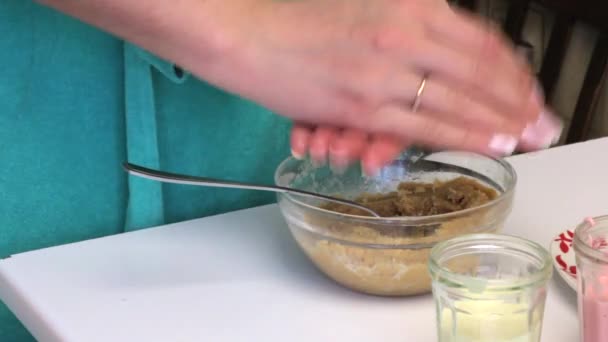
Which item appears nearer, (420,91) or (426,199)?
(420,91)

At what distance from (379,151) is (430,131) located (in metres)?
0.04

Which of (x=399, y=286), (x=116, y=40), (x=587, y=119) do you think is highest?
(x=116, y=40)

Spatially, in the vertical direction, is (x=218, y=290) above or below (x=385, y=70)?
below

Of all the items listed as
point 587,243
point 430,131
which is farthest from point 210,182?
point 587,243

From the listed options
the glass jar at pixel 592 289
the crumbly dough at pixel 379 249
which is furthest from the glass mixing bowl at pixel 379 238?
the glass jar at pixel 592 289

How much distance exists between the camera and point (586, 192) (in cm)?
88

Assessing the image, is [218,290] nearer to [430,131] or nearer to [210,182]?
[210,182]

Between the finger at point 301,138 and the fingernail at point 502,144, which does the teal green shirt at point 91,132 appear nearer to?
the finger at point 301,138

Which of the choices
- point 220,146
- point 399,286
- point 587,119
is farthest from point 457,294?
point 587,119

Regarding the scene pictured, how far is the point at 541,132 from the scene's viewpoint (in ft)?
2.25

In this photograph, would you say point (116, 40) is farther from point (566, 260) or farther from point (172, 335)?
point (566, 260)

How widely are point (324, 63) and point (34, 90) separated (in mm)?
292

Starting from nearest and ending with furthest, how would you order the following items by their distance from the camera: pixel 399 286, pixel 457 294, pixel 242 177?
pixel 457 294 < pixel 399 286 < pixel 242 177

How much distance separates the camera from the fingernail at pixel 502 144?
67 cm
